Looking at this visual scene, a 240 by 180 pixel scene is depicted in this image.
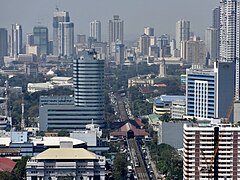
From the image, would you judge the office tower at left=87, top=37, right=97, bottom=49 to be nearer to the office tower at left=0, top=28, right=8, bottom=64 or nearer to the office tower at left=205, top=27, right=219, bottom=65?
the office tower at left=0, top=28, right=8, bottom=64

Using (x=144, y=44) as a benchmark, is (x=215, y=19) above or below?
above

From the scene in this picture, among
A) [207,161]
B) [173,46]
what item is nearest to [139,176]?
[207,161]

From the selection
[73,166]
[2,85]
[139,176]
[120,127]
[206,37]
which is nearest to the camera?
[73,166]

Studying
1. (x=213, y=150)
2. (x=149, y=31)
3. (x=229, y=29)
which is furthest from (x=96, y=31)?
(x=213, y=150)

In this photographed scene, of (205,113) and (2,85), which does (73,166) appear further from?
(2,85)

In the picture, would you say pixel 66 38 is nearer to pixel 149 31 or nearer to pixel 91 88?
pixel 149 31

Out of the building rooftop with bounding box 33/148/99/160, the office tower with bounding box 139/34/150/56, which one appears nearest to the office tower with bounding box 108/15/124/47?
the office tower with bounding box 139/34/150/56

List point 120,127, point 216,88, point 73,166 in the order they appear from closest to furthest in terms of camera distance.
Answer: point 73,166 → point 216,88 → point 120,127
